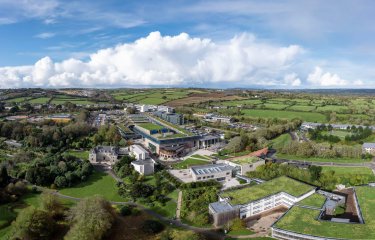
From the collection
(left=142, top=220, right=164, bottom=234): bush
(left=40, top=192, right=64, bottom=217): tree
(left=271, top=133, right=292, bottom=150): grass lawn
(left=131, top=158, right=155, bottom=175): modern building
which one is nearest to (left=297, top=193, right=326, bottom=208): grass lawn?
(left=142, top=220, right=164, bottom=234): bush

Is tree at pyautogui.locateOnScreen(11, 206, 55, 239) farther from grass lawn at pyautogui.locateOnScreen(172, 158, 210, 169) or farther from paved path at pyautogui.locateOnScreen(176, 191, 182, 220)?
grass lawn at pyautogui.locateOnScreen(172, 158, 210, 169)

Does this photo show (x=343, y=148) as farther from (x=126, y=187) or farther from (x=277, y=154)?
(x=126, y=187)

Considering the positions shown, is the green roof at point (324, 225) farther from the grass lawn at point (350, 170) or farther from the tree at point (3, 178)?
Result: the tree at point (3, 178)

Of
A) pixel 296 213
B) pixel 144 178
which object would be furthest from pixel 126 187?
pixel 296 213

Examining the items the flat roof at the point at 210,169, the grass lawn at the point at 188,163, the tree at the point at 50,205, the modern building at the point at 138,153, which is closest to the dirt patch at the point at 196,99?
the modern building at the point at 138,153

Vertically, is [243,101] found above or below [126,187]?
above
